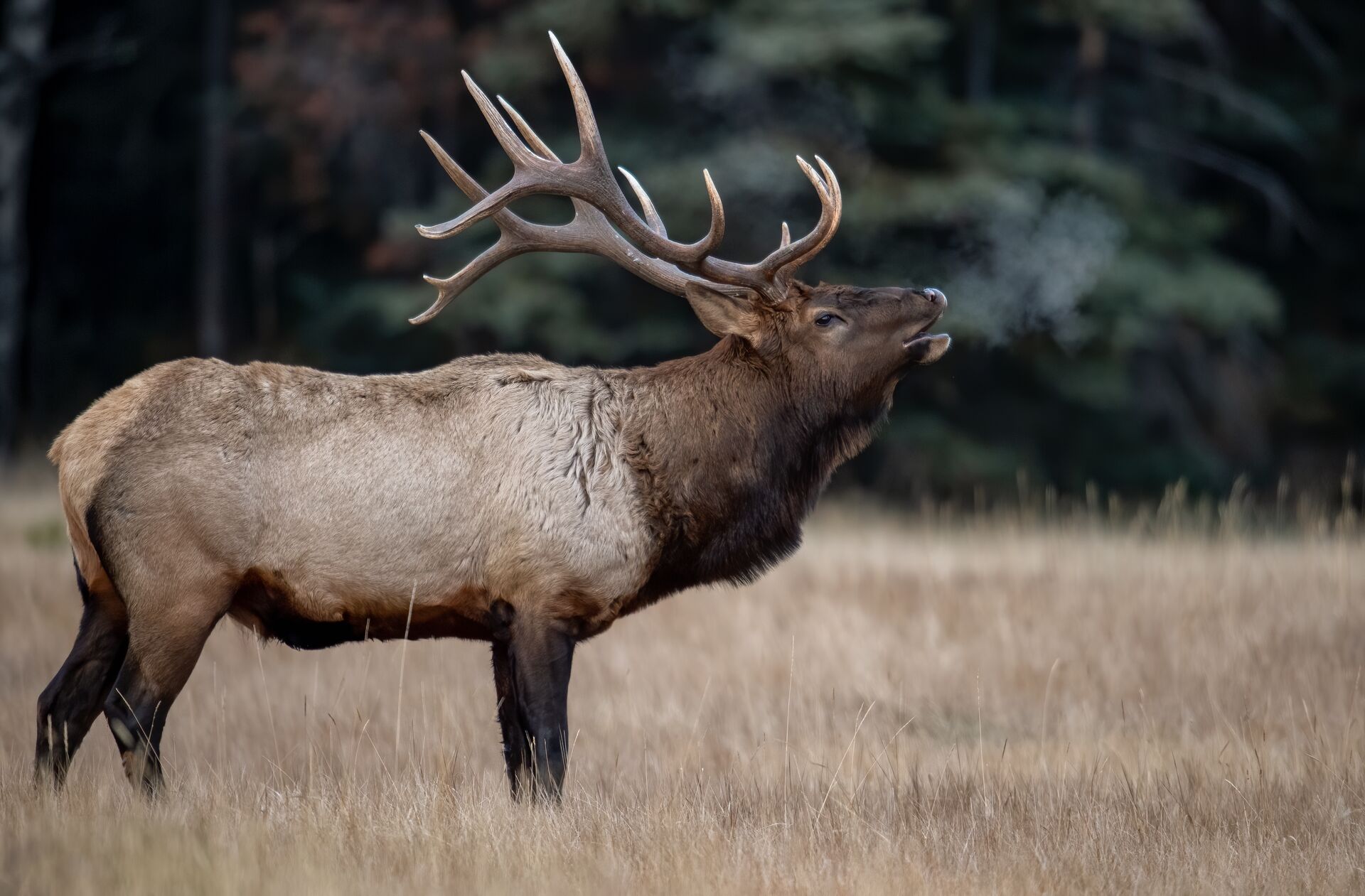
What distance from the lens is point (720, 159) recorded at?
14734mm

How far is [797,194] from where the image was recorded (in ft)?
50.2

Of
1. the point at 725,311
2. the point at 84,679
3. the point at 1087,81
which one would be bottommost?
the point at 84,679

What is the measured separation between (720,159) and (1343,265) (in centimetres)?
980

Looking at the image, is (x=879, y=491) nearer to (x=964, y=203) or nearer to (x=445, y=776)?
(x=964, y=203)

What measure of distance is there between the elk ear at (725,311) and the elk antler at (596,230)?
4cm

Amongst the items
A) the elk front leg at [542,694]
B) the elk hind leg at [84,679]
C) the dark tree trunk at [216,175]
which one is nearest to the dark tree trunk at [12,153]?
the dark tree trunk at [216,175]

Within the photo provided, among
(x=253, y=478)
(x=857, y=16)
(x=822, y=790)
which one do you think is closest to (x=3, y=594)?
(x=253, y=478)

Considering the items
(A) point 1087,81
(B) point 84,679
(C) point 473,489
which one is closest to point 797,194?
(A) point 1087,81

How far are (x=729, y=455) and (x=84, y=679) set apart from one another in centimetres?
246

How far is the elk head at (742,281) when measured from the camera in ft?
18.5

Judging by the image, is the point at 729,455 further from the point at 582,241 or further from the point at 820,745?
the point at 820,745

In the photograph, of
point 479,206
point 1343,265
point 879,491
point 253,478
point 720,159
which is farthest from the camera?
point 1343,265

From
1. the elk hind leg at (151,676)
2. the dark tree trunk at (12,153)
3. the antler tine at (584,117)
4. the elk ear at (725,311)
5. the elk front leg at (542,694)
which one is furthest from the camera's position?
the dark tree trunk at (12,153)

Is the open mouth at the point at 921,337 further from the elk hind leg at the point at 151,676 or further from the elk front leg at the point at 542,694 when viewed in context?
the elk hind leg at the point at 151,676
